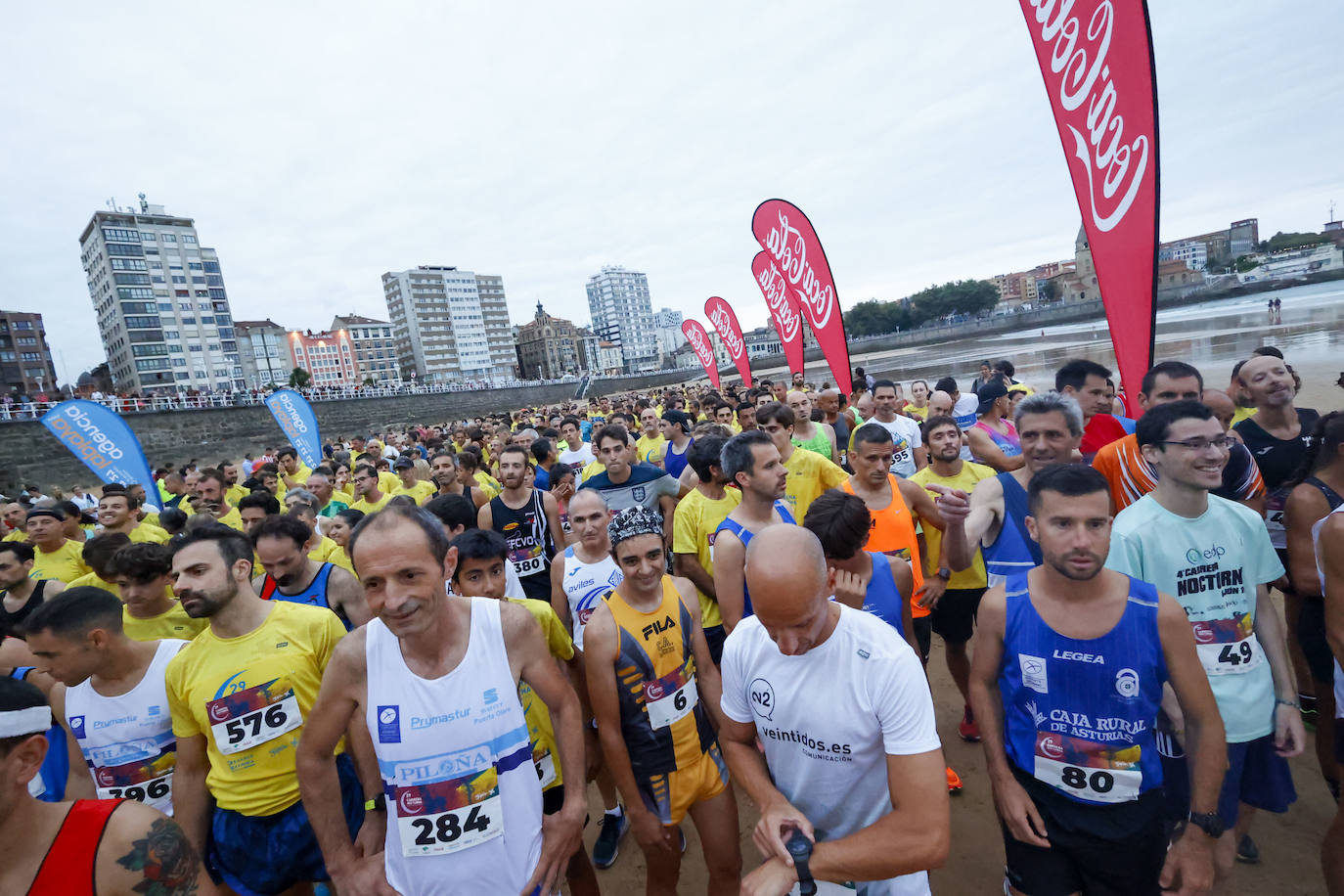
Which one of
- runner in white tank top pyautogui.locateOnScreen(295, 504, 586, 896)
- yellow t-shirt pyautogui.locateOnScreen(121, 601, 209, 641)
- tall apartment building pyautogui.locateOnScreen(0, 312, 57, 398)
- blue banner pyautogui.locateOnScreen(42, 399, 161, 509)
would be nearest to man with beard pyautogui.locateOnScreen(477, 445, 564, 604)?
yellow t-shirt pyautogui.locateOnScreen(121, 601, 209, 641)

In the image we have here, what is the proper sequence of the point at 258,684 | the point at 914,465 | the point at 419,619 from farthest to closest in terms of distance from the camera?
the point at 914,465
the point at 258,684
the point at 419,619

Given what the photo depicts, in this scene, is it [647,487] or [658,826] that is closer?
[658,826]

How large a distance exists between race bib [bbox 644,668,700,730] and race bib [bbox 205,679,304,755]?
152cm

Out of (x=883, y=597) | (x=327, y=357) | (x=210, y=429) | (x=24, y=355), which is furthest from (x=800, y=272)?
(x=327, y=357)

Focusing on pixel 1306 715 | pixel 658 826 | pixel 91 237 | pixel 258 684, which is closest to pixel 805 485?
pixel 658 826

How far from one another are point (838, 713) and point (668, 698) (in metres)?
1.03

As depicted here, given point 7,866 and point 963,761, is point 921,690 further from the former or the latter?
point 963,761

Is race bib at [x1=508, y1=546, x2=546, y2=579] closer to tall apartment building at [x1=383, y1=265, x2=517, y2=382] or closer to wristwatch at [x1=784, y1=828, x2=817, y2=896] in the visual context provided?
wristwatch at [x1=784, y1=828, x2=817, y2=896]

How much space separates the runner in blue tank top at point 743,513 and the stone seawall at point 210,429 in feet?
85.4

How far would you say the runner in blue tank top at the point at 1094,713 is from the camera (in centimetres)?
196

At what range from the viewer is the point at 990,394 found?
5402 millimetres

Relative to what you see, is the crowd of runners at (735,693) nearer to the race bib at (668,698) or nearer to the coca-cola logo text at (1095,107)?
the race bib at (668,698)

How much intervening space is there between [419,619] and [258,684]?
113 centimetres

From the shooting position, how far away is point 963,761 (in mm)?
3797
